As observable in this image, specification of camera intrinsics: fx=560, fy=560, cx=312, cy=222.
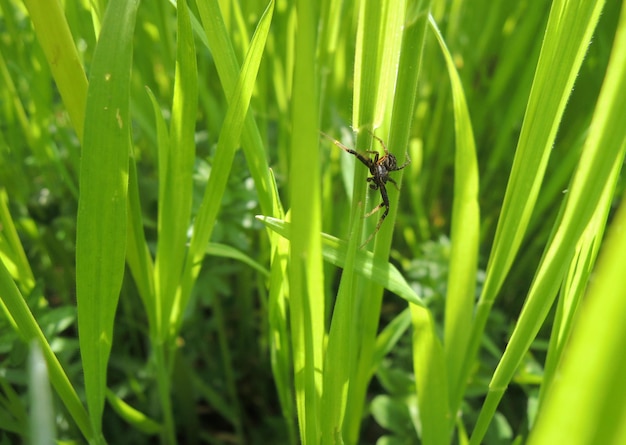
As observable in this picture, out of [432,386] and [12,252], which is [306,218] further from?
[12,252]

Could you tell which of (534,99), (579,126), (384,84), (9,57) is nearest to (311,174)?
(384,84)

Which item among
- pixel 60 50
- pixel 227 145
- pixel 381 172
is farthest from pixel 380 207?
pixel 60 50

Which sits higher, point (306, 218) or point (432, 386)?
point (306, 218)

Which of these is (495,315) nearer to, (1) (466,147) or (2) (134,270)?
(1) (466,147)

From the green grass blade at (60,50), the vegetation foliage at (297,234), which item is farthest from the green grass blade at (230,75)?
the green grass blade at (60,50)

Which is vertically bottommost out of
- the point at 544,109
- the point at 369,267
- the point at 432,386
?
the point at 432,386

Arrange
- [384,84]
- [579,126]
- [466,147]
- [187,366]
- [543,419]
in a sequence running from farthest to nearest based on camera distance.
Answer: [579,126] → [187,366] → [466,147] → [384,84] → [543,419]

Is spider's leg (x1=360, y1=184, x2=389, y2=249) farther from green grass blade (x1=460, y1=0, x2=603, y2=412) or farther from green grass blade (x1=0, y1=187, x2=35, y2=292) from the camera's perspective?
green grass blade (x1=0, y1=187, x2=35, y2=292)
